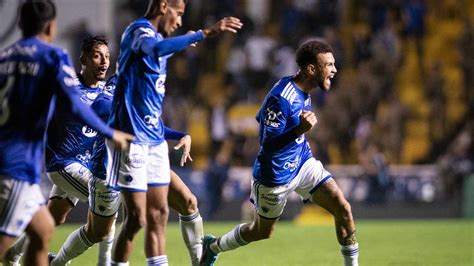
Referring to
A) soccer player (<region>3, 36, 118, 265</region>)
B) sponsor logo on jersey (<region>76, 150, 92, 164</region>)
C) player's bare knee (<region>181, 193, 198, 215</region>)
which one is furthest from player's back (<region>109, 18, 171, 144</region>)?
sponsor logo on jersey (<region>76, 150, 92, 164</region>)

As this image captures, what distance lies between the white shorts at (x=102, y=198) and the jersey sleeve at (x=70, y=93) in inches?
62.0

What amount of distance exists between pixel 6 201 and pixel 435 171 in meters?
14.6

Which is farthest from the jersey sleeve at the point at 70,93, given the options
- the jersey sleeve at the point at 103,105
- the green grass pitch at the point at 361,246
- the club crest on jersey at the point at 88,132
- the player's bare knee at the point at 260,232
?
the green grass pitch at the point at 361,246

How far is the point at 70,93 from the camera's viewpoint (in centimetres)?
557

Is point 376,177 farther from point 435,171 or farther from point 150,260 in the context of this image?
point 150,260

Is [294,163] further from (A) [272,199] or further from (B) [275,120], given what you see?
(B) [275,120]

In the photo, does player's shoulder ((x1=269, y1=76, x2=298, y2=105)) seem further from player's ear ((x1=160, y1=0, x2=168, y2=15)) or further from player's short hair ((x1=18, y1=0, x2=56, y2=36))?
player's short hair ((x1=18, y1=0, x2=56, y2=36))

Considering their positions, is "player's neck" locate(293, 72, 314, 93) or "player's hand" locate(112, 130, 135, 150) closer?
"player's hand" locate(112, 130, 135, 150)

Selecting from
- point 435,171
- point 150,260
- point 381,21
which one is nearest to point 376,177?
point 435,171

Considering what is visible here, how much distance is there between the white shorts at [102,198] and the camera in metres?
7.15

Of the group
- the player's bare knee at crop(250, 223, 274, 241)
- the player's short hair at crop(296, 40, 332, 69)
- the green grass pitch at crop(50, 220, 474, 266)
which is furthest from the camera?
the green grass pitch at crop(50, 220, 474, 266)

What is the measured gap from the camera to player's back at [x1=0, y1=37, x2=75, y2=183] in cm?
548

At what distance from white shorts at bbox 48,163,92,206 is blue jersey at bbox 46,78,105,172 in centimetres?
6

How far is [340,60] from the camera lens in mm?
20250
